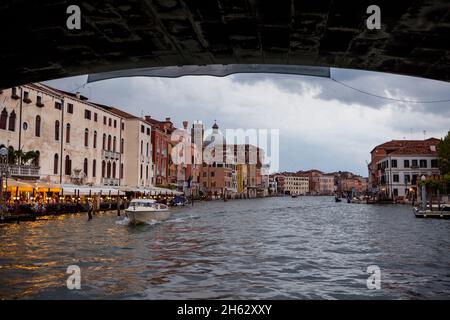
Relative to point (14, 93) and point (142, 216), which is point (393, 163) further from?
point (14, 93)

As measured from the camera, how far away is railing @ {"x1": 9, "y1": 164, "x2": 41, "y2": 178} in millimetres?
34281

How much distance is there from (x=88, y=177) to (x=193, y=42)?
4671cm

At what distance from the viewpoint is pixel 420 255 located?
56.5 ft

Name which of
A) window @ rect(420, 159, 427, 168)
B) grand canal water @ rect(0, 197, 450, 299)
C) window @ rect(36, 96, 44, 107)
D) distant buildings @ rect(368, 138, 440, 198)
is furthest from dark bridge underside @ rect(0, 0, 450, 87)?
window @ rect(420, 159, 427, 168)

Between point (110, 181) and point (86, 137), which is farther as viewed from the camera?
point (110, 181)

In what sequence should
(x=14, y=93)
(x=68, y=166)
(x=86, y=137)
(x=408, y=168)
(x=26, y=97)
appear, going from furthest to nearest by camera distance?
1. (x=408, y=168)
2. (x=86, y=137)
3. (x=68, y=166)
4. (x=26, y=97)
5. (x=14, y=93)

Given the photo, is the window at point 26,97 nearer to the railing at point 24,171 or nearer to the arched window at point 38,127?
the arched window at point 38,127

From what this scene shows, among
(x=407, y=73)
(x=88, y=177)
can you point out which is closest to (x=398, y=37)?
(x=407, y=73)

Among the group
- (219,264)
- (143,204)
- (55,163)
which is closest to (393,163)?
(55,163)

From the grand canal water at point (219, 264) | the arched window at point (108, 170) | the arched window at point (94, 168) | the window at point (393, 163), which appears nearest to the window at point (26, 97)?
the arched window at point (94, 168)

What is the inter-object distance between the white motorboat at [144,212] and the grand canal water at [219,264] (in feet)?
18.9

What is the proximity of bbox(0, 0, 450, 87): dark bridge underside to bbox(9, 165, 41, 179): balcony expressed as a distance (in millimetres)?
28860

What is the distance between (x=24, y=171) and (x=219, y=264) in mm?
26473

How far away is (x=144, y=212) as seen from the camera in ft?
102
